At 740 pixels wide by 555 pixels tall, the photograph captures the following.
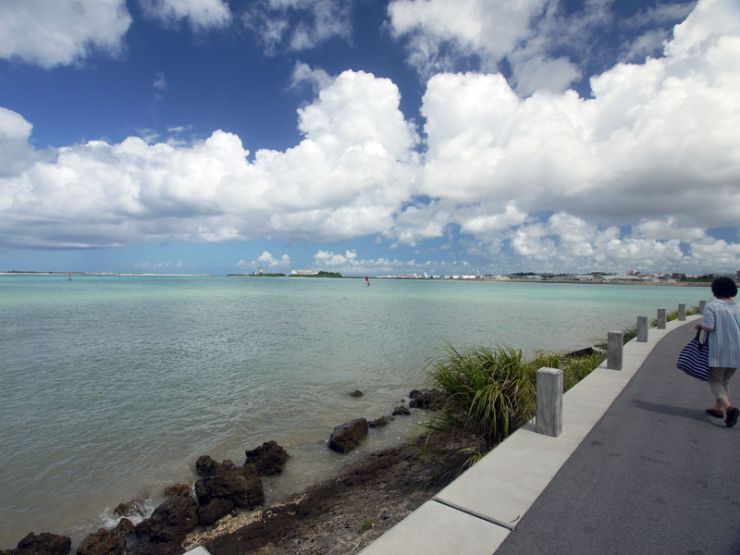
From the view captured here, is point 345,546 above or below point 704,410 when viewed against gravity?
below

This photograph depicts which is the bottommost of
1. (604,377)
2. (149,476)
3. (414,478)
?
(149,476)

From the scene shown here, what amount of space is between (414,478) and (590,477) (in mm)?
3407

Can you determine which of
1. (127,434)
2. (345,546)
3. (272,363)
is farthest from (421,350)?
(345,546)

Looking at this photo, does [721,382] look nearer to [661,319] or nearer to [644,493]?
[644,493]

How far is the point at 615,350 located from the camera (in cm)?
956

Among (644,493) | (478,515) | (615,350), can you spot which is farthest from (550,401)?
(615,350)

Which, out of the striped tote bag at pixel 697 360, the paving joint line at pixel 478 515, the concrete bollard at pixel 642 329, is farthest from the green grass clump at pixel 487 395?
the concrete bollard at pixel 642 329

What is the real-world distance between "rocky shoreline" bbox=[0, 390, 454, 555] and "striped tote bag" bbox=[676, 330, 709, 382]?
3.67 meters

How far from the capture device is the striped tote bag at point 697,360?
6102mm

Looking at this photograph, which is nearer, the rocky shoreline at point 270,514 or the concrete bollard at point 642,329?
the rocky shoreline at point 270,514

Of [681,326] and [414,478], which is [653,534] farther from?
[681,326]

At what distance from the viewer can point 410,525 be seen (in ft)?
11.9

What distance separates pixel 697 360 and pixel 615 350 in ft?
11.5

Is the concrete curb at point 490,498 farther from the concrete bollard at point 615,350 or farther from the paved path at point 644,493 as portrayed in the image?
the concrete bollard at point 615,350
